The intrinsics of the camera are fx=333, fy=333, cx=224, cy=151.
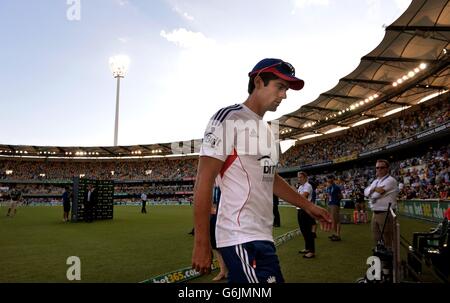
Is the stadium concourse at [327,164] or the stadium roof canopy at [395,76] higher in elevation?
the stadium roof canopy at [395,76]

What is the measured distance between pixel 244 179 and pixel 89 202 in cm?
2018

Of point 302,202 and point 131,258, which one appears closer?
point 302,202

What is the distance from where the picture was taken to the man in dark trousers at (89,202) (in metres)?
20.2

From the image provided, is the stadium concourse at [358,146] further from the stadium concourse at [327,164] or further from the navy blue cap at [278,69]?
the navy blue cap at [278,69]

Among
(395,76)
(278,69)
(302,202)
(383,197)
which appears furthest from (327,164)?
(278,69)

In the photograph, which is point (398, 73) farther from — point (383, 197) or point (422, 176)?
point (383, 197)

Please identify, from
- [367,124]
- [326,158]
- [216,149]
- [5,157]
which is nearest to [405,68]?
[367,124]

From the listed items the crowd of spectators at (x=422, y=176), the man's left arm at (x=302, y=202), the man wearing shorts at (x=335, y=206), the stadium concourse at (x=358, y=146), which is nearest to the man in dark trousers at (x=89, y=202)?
the stadium concourse at (x=358, y=146)

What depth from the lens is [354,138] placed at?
42656mm

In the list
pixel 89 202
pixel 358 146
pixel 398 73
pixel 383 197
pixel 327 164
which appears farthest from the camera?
pixel 327 164

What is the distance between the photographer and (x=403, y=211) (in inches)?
862

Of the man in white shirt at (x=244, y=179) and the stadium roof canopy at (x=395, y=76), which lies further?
the stadium roof canopy at (x=395, y=76)

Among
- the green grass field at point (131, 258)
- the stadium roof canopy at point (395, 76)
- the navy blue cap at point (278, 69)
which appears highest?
the stadium roof canopy at point (395, 76)

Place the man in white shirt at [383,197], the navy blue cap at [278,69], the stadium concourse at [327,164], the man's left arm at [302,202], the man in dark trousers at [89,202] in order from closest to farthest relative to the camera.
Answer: the navy blue cap at [278,69] < the man's left arm at [302,202] < the man in white shirt at [383,197] < the man in dark trousers at [89,202] < the stadium concourse at [327,164]
